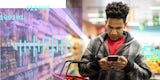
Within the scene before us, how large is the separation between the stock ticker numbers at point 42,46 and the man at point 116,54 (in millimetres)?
1394

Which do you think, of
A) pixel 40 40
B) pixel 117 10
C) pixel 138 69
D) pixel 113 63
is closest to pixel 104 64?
pixel 113 63

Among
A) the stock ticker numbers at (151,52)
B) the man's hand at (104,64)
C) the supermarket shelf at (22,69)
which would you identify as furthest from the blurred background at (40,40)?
the man's hand at (104,64)

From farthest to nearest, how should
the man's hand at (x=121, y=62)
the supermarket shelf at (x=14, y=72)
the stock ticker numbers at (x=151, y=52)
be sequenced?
the stock ticker numbers at (x=151, y=52) → the supermarket shelf at (x=14, y=72) → the man's hand at (x=121, y=62)

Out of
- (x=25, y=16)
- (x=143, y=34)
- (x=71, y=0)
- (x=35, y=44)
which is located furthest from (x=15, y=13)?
(x=143, y=34)

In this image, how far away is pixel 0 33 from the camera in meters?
2.90

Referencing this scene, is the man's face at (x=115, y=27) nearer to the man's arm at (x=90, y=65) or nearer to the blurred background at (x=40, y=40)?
the man's arm at (x=90, y=65)

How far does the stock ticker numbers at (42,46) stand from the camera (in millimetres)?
2920

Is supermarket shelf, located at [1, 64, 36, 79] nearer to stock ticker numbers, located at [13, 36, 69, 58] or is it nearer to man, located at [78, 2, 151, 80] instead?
stock ticker numbers, located at [13, 36, 69, 58]

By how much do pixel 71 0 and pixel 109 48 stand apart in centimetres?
157

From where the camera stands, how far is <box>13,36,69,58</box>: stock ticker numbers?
9.58ft

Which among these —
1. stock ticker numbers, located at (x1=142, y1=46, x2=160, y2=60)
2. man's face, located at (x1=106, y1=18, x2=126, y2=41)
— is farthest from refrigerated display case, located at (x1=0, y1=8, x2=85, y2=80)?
man's face, located at (x1=106, y1=18, x2=126, y2=41)

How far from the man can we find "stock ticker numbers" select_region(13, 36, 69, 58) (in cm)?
139

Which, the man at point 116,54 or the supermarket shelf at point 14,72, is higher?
the man at point 116,54

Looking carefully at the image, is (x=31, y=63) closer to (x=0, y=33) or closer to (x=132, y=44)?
(x=0, y=33)
